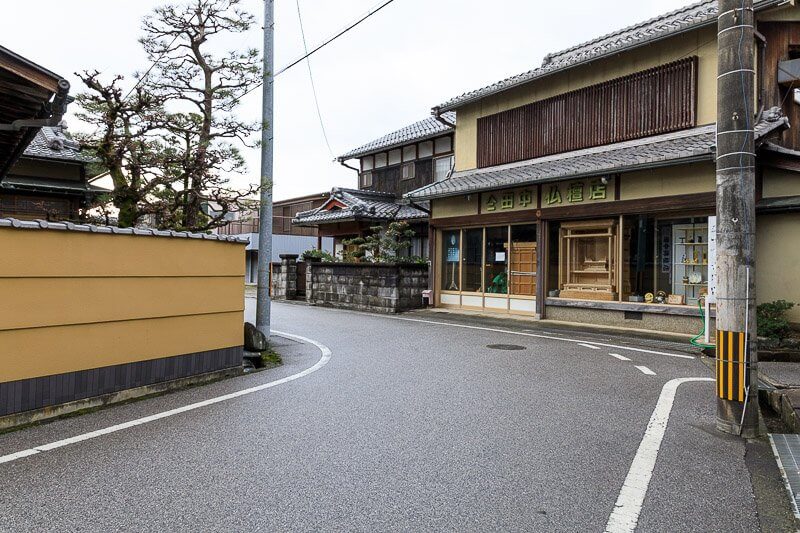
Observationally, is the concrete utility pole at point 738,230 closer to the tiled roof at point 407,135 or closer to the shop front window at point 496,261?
the shop front window at point 496,261

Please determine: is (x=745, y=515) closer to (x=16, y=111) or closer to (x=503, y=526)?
(x=503, y=526)

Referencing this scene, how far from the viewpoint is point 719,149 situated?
500cm

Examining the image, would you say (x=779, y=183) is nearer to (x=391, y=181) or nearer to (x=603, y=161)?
(x=603, y=161)

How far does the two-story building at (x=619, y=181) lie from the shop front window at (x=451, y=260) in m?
0.10

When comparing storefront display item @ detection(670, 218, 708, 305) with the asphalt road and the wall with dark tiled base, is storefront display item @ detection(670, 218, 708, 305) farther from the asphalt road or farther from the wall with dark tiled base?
the wall with dark tiled base

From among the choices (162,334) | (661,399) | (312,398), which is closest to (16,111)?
(162,334)

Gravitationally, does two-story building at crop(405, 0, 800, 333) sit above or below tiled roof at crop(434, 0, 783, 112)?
below

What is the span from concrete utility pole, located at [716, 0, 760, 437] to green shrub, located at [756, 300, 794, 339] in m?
4.60

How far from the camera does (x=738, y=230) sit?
4.85 meters

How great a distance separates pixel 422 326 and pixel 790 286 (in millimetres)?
7595

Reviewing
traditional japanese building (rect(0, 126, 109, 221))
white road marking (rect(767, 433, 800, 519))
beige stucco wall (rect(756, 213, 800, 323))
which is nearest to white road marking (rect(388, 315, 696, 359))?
beige stucco wall (rect(756, 213, 800, 323))

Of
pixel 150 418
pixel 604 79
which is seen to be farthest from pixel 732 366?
pixel 604 79

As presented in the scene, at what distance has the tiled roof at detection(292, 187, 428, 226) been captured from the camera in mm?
20922

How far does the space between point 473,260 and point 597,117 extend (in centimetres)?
538
